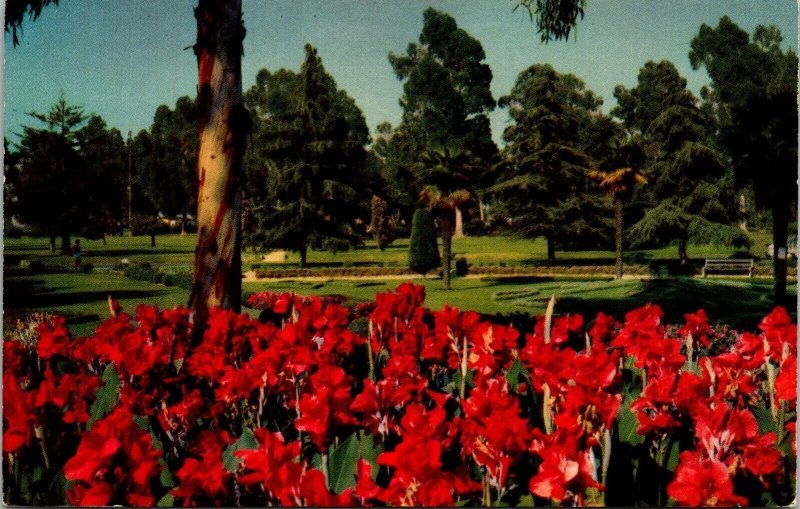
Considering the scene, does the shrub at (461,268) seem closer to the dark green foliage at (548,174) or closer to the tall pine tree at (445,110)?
the tall pine tree at (445,110)

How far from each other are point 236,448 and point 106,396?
2.94 feet

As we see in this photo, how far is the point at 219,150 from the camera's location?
4.00 m

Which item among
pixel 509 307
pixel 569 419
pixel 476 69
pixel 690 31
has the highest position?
pixel 476 69

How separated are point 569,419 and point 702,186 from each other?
86.7 feet

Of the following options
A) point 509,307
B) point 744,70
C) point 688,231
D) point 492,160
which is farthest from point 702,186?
point 744,70

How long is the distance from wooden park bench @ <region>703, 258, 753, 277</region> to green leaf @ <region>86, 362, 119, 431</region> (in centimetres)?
2066

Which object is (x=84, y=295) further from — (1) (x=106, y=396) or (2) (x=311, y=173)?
(2) (x=311, y=173)

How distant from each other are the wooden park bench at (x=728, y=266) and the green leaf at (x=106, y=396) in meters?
20.7

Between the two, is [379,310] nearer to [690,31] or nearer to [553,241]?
[690,31]

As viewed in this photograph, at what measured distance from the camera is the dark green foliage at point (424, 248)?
2247cm

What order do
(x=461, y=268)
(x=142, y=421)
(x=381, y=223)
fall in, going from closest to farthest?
(x=142, y=421) → (x=461, y=268) → (x=381, y=223)

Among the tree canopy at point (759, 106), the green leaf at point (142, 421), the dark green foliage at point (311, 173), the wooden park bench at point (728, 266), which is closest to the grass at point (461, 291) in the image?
the dark green foliage at point (311, 173)

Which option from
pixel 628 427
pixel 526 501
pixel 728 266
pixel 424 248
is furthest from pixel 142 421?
pixel 728 266

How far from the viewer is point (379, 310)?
3074mm
